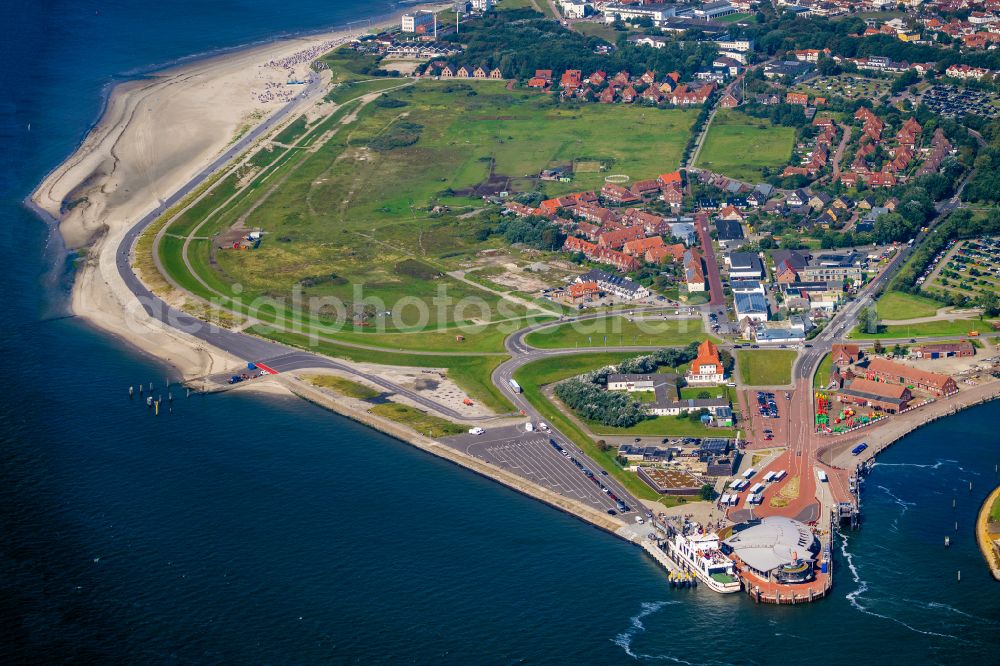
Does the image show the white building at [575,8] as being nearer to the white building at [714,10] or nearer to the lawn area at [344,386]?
the white building at [714,10]

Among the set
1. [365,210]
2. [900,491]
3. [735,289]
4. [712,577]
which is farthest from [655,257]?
[712,577]

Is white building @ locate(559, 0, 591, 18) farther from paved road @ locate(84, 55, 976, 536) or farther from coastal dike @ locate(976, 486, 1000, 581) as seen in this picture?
coastal dike @ locate(976, 486, 1000, 581)

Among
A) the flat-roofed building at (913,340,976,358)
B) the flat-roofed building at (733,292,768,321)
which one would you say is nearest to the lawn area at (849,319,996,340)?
the flat-roofed building at (913,340,976,358)

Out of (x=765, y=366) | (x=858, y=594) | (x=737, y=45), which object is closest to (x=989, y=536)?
(x=858, y=594)

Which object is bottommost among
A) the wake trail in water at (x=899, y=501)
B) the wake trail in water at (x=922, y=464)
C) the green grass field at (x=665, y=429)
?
the wake trail in water at (x=899, y=501)

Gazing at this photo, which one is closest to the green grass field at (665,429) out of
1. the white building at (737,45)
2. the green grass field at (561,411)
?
the green grass field at (561,411)

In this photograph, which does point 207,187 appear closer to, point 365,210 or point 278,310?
point 365,210
